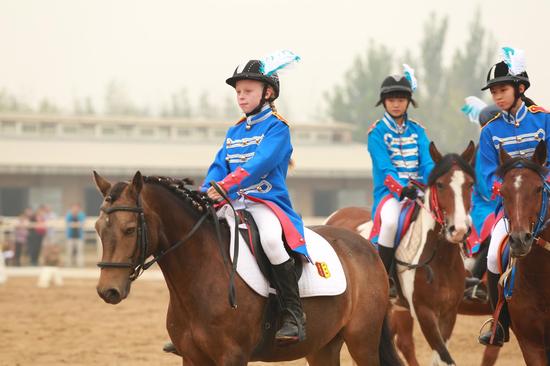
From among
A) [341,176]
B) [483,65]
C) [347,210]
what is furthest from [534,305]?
[483,65]

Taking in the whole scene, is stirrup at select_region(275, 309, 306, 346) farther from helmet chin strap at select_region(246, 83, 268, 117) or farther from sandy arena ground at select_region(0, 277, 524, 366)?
sandy arena ground at select_region(0, 277, 524, 366)

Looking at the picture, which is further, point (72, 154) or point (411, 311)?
point (72, 154)

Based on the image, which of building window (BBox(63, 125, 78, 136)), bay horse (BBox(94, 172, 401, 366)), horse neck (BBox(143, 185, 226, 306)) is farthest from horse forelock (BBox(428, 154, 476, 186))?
building window (BBox(63, 125, 78, 136))

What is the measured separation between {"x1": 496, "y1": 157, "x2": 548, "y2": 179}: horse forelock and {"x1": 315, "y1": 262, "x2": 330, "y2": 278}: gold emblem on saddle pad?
4.82 ft

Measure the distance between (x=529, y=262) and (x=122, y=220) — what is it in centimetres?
304

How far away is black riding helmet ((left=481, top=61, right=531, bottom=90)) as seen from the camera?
Answer: 7.21 m

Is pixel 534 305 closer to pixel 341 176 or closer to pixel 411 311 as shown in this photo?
pixel 411 311

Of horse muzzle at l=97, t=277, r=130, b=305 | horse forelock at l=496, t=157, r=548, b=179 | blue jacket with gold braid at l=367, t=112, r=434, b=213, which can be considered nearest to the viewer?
horse muzzle at l=97, t=277, r=130, b=305

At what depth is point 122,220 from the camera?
19.0ft

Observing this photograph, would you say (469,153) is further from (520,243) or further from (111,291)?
(111,291)

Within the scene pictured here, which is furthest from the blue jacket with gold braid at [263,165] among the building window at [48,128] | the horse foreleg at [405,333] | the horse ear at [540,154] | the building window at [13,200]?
the building window at [48,128]

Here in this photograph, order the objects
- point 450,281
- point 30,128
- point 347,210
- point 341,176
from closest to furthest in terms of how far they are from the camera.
Result: 1. point 450,281
2. point 347,210
3. point 341,176
4. point 30,128

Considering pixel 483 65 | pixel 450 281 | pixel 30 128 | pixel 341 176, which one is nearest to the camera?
pixel 450 281

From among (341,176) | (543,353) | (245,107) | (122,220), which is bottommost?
(341,176)
